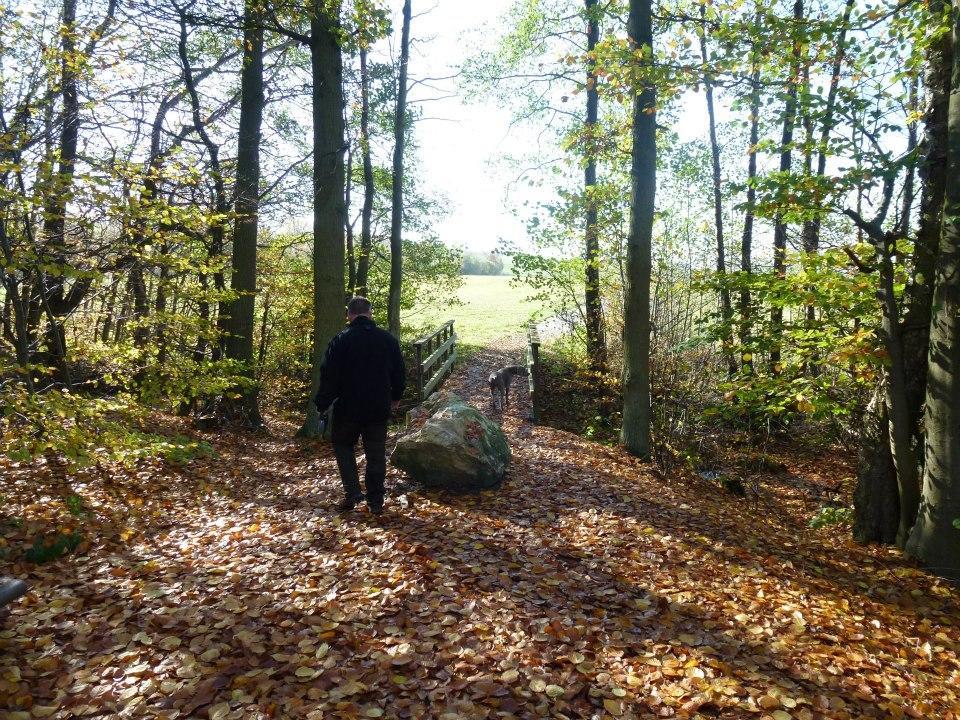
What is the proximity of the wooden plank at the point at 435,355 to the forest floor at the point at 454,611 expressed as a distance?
5919mm

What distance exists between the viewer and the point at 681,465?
9.04 m

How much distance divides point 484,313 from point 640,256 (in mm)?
25423

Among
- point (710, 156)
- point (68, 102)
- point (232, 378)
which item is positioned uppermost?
point (710, 156)

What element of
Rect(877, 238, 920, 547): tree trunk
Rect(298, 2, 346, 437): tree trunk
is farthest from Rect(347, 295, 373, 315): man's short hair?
Rect(877, 238, 920, 547): tree trunk

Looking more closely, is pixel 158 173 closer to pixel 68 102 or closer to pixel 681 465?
pixel 68 102

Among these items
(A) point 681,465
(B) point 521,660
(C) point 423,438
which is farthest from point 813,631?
(A) point 681,465

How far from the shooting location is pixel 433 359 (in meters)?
13.2

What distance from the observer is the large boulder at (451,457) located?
6.33 metres

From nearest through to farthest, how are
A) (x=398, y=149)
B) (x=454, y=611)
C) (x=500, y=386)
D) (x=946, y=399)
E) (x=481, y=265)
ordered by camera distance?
1. (x=454, y=611)
2. (x=946, y=399)
3. (x=500, y=386)
4. (x=398, y=149)
5. (x=481, y=265)

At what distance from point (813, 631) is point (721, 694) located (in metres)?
1.30

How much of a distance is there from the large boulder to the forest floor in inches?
9.6

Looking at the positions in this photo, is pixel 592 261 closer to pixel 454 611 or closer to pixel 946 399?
pixel 946 399

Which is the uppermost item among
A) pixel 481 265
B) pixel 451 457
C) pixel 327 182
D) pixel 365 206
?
pixel 481 265

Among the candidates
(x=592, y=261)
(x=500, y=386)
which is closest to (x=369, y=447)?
(x=500, y=386)
